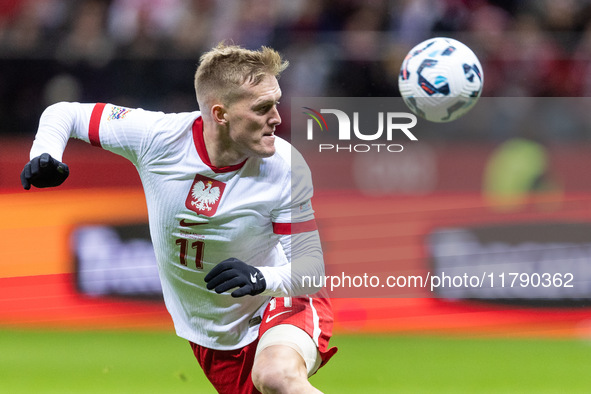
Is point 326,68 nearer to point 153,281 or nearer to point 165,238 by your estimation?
point 153,281

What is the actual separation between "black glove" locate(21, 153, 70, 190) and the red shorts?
128 centimetres

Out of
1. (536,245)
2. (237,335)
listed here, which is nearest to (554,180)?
(536,245)

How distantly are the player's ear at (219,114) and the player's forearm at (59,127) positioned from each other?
69cm

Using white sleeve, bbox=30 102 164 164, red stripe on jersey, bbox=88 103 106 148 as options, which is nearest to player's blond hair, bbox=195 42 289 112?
white sleeve, bbox=30 102 164 164

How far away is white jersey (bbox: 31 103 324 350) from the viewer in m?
4.69

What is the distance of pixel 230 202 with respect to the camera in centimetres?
470

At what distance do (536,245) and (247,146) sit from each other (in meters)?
4.43

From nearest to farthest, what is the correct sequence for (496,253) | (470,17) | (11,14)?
(496,253) < (470,17) < (11,14)

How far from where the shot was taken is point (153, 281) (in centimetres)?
852

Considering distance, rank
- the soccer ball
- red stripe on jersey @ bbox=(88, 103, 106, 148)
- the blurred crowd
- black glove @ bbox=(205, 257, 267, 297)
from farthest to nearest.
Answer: the blurred crowd, the soccer ball, red stripe on jersey @ bbox=(88, 103, 106, 148), black glove @ bbox=(205, 257, 267, 297)

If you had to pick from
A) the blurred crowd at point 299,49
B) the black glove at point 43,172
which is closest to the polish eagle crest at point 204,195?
the black glove at point 43,172

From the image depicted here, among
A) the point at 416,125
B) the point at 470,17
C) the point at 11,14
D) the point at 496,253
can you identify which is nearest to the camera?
the point at 416,125

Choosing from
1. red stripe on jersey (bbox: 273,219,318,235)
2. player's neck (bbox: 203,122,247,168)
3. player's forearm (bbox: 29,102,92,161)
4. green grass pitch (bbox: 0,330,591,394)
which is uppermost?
player's forearm (bbox: 29,102,92,161)

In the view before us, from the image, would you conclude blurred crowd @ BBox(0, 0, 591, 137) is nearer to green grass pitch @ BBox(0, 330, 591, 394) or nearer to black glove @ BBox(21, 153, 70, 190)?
green grass pitch @ BBox(0, 330, 591, 394)
